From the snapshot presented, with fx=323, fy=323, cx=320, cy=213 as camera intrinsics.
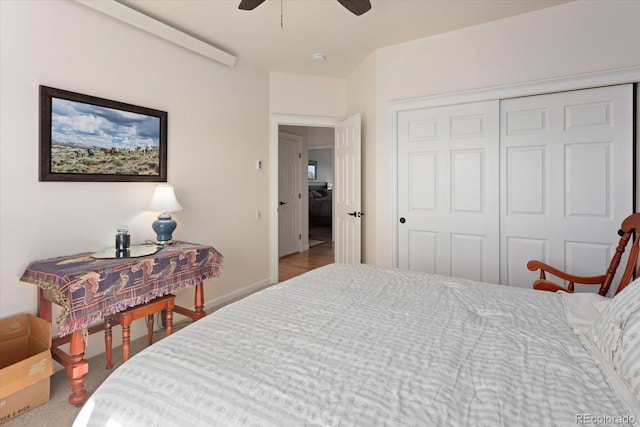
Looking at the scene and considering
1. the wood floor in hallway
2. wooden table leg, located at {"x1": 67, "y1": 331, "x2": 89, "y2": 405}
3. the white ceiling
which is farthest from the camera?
the wood floor in hallway

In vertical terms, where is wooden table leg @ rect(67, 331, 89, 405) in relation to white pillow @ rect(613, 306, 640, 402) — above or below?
below

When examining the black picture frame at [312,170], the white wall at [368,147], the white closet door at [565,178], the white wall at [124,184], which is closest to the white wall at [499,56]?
the white wall at [368,147]

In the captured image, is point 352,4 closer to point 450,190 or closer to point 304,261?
point 450,190

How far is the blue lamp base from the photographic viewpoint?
2.59 meters

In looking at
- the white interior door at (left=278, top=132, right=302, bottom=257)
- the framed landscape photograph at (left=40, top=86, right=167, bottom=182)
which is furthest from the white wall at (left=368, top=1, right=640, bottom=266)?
the white interior door at (left=278, top=132, right=302, bottom=257)

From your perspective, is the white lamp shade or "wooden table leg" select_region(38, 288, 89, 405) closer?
"wooden table leg" select_region(38, 288, 89, 405)

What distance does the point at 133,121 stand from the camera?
2.54 metres

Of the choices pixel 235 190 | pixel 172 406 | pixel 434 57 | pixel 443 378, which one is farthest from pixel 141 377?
pixel 434 57

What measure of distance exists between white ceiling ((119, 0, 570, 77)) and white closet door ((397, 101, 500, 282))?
0.72 m

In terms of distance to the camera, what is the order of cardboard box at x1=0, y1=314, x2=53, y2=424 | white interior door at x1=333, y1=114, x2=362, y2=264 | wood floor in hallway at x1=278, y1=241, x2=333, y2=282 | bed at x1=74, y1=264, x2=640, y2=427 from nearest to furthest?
1. bed at x1=74, y1=264, x2=640, y2=427
2. cardboard box at x1=0, y1=314, x2=53, y2=424
3. white interior door at x1=333, y1=114, x2=362, y2=264
4. wood floor in hallway at x1=278, y1=241, x2=333, y2=282

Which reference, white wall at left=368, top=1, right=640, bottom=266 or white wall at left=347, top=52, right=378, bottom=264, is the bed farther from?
white wall at left=347, top=52, right=378, bottom=264

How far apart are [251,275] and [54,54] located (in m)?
2.64

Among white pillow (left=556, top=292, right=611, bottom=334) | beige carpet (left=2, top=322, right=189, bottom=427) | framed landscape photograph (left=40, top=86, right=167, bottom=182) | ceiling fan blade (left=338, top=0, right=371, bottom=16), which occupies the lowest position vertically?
beige carpet (left=2, top=322, right=189, bottom=427)

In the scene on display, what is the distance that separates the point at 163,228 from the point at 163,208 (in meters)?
0.16
